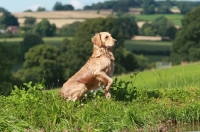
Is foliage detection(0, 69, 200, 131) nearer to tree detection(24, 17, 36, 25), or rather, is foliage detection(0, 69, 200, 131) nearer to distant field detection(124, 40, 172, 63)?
distant field detection(124, 40, 172, 63)

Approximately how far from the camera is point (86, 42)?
70562mm

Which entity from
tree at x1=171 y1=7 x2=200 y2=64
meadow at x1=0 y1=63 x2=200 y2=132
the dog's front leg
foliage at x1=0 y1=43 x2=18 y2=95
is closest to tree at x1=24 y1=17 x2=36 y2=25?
tree at x1=171 y1=7 x2=200 y2=64

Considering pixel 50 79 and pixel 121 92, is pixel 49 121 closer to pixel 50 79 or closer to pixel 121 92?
pixel 121 92

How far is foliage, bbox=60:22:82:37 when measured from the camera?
126688mm

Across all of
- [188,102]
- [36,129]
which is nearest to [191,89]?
[188,102]

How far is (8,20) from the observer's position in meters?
146

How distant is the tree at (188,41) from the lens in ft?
239

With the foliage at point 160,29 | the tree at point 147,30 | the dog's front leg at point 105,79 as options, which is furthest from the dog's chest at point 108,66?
the tree at point 147,30

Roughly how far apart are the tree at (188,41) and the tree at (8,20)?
253 ft

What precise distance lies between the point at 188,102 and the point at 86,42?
59.7m

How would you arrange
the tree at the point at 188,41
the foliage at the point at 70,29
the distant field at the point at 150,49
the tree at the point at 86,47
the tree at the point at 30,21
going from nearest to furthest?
the tree at the point at 86,47 → the tree at the point at 188,41 → the distant field at the point at 150,49 → the foliage at the point at 70,29 → the tree at the point at 30,21

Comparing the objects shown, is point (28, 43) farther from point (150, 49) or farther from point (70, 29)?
point (70, 29)

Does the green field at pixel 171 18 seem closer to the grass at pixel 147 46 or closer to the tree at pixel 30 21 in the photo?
the grass at pixel 147 46

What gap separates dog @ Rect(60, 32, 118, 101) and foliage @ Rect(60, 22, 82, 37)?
374ft
